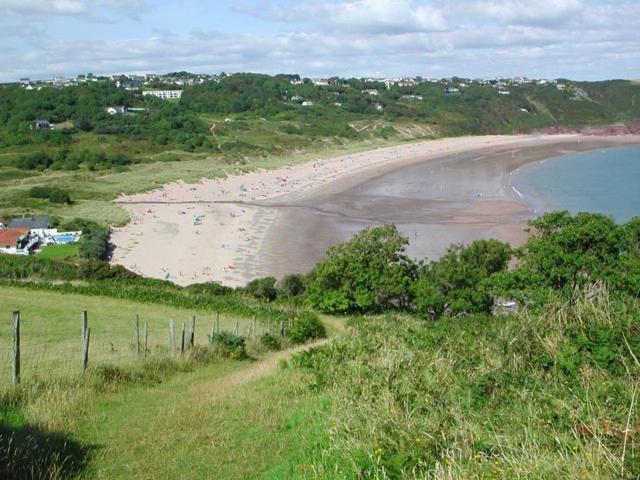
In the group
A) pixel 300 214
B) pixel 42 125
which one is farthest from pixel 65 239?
pixel 42 125

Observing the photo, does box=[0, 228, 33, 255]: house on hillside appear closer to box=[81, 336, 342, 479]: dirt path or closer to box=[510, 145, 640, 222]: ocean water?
box=[81, 336, 342, 479]: dirt path

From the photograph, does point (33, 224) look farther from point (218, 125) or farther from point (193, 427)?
point (218, 125)

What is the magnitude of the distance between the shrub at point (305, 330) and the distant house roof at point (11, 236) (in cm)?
2520

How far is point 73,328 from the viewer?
20.6m

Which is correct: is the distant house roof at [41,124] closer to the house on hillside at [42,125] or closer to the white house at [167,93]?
the house on hillside at [42,125]

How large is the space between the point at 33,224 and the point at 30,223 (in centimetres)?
30

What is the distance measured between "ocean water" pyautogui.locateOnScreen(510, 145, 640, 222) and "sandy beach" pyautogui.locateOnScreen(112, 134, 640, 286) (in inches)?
89.4

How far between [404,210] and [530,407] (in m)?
49.2

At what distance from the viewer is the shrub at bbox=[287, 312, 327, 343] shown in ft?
64.6

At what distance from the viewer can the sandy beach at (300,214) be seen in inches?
1585

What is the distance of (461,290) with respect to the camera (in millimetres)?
23781

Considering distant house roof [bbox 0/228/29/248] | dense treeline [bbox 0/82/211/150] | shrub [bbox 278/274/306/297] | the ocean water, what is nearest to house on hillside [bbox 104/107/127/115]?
dense treeline [bbox 0/82/211/150]

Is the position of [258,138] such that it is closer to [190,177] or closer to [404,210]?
[190,177]

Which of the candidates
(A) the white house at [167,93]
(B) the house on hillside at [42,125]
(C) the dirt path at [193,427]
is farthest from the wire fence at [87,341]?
(A) the white house at [167,93]
